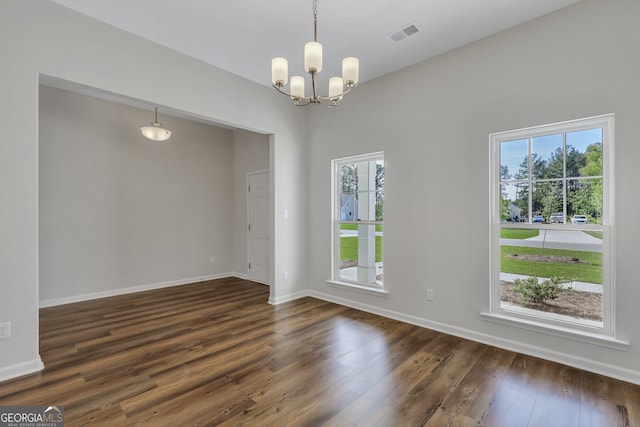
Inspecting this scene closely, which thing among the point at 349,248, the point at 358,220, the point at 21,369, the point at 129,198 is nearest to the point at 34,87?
the point at 21,369

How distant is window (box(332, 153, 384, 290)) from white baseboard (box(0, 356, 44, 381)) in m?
3.36

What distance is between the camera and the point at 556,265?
9.10 ft

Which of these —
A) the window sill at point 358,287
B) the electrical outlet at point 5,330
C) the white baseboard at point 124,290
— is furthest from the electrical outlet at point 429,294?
the white baseboard at point 124,290

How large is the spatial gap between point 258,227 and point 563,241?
467 cm

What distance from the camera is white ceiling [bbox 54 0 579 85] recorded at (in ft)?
8.45

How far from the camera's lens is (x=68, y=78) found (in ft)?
8.64

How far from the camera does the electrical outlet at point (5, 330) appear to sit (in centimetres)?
233

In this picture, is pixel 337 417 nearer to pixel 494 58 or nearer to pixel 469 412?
pixel 469 412

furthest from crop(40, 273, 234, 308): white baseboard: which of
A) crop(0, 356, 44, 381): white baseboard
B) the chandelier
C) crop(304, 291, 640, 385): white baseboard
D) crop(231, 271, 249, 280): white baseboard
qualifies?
the chandelier

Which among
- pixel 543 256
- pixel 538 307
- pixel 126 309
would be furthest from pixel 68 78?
pixel 538 307

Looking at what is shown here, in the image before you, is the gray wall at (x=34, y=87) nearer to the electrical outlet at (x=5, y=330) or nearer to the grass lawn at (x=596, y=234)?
the electrical outlet at (x=5, y=330)

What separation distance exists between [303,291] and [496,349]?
9.11 feet

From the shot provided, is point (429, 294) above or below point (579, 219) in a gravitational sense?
below

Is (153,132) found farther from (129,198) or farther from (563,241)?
(563,241)
